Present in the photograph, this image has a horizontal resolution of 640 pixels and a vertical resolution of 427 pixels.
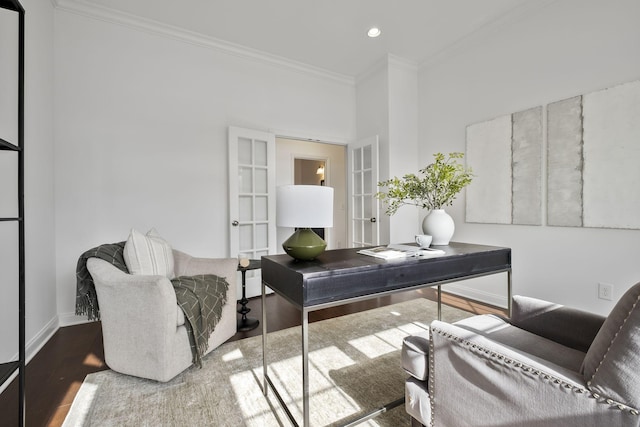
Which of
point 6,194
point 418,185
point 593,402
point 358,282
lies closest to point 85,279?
point 6,194

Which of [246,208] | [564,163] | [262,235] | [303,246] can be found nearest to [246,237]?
[262,235]

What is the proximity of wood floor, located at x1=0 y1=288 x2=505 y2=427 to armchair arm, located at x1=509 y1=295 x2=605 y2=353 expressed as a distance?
1688 mm

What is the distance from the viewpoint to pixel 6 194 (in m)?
1.92

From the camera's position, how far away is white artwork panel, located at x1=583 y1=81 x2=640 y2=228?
2252 millimetres

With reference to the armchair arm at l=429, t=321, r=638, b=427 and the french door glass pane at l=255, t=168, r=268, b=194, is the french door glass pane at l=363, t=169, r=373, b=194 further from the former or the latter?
the armchair arm at l=429, t=321, r=638, b=427

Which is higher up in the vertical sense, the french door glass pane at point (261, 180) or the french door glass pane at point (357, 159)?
the french door glass pane at point (357, 159)

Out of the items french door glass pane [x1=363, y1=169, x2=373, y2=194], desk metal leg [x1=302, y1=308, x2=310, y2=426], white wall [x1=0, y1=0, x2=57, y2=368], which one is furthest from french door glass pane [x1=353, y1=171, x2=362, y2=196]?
white wall [x1=0, y1=0, x2=57, y2=368]

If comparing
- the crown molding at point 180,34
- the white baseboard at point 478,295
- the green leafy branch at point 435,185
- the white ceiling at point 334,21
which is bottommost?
the white baseboard at point 478,295

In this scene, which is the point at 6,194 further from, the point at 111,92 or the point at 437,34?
the point at 437,34

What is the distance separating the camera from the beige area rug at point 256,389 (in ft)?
4.86

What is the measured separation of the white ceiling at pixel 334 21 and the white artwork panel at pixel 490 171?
3.60ft

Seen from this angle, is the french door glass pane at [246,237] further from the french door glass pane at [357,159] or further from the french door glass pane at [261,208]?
the french door glass pane at [357,159]

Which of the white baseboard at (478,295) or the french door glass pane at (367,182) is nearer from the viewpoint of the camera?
the white baseboard at (478,295)

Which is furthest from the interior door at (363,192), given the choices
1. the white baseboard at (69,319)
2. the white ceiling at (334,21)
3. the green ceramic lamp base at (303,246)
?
the white baseboard at (69,319)
